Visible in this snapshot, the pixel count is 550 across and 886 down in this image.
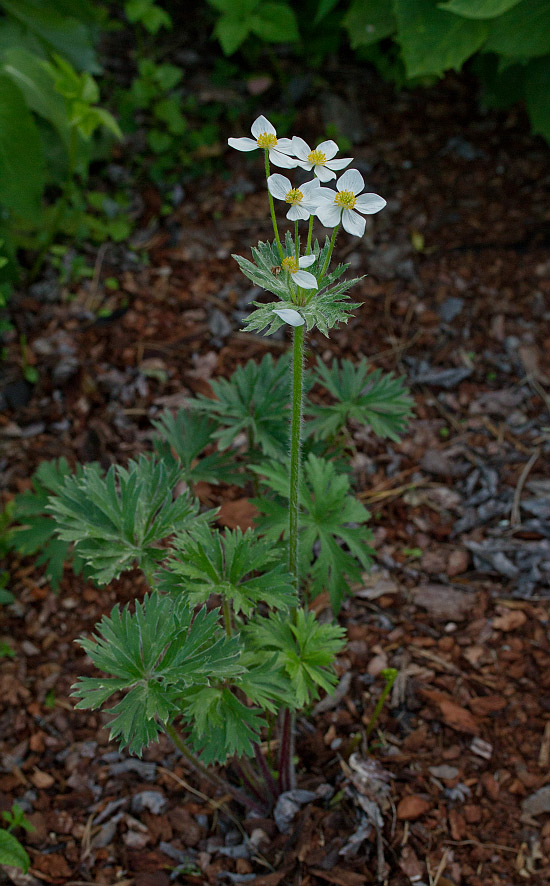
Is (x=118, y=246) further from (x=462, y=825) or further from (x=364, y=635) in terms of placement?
(x=462, y=825)

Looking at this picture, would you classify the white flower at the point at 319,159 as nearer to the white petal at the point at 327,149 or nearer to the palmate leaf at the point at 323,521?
the white petal at the point at 327,149

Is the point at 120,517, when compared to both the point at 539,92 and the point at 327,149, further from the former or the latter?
the point at 539,92

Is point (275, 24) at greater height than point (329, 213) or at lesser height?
greater

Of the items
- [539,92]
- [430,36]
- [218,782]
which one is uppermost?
[430,36]

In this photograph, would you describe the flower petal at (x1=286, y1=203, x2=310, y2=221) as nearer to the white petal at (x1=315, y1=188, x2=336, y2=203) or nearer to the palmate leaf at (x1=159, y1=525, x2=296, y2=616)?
the white petal at (x1=315, y1=188, x2=336, y2=203)

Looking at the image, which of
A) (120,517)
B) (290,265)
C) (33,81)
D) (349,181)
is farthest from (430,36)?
(120,517)

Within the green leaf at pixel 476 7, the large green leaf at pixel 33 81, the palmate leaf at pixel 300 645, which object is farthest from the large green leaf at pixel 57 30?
the palmate leaf at pixel 300 645

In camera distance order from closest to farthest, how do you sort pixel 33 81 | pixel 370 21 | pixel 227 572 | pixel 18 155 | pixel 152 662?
pixel 152 662 → pixel 227 572 → pixel 18 155 → pixel 33 81 → pixel 370 21

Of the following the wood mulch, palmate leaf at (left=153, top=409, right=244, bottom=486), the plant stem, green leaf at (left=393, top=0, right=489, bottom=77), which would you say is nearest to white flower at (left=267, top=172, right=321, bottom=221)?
palmate leaf at (left=153, top=409, right=244, bottom=486)
